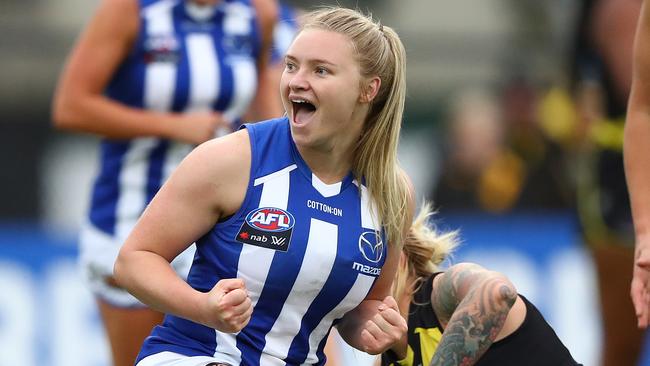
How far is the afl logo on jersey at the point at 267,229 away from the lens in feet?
13.9

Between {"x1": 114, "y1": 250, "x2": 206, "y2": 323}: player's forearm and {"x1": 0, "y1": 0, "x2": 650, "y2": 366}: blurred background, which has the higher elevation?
{"x1": 114, "y1": 250, "x2": 206, "y2": 323}: player's forearm

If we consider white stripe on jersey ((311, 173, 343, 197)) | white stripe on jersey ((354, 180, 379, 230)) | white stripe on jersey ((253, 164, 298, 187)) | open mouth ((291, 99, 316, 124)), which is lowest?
white stripe on jersey ((354, 180, 379, 230))

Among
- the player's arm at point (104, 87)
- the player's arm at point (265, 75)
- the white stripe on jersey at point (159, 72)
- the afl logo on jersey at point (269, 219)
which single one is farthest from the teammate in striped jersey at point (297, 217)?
the player's arm at point (265, 75)

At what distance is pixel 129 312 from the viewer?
591cm

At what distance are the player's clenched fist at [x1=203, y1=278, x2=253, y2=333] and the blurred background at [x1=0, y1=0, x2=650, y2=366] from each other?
3535 mm

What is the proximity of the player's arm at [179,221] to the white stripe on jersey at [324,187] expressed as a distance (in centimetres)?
24

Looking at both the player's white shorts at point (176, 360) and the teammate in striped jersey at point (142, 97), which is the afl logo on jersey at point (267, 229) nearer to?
the player's white shorts at point (176, 360)

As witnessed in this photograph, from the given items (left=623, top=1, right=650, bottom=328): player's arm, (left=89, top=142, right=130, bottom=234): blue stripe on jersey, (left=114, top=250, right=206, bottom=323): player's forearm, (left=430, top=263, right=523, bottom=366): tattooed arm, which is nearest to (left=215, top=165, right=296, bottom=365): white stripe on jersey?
(left=114, top=250, right=206, bottom=323): player's forearm

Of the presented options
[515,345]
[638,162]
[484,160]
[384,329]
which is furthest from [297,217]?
[484,160]

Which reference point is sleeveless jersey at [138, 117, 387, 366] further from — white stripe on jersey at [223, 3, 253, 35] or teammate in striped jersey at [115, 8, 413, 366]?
white stripe on jersey at [223, 3, 253, 35]

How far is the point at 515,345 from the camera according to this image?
454 cm

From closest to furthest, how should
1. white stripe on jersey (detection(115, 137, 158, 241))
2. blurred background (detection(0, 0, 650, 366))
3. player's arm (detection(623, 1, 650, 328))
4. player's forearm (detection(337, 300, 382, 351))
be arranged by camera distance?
player's forearm (detection(337, 300, 382, 351)), player's arm (detection(623, 1, 650, 328)), white stripe on jersey (detection(115, 137, 158, 241)), blurred background (detection(0, 0, 650, 366))

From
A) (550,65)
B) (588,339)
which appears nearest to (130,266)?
(588,339)

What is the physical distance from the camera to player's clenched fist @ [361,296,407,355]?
431 cm
